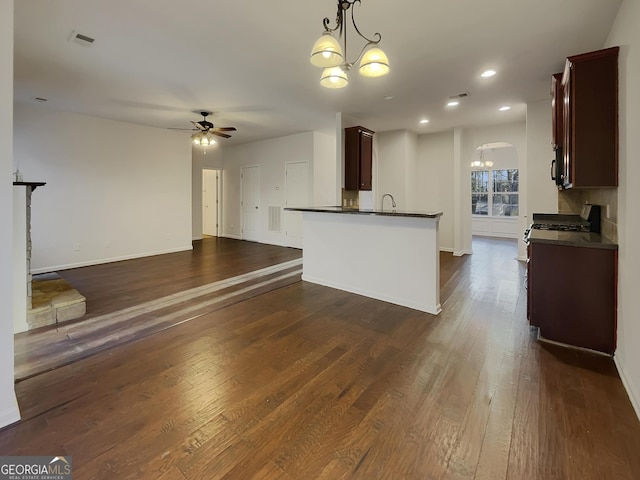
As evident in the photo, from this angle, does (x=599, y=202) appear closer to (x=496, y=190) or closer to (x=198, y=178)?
(x=496, y=190)

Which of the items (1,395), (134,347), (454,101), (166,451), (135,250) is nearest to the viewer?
(166,451)

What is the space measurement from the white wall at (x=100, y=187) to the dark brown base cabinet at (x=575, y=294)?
22.7 ft

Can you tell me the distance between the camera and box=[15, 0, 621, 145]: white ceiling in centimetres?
260

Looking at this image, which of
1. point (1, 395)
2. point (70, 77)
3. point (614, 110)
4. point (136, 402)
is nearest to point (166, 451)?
point (136, 402)

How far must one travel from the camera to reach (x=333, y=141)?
8.16 m

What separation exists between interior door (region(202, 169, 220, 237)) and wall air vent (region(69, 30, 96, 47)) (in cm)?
658

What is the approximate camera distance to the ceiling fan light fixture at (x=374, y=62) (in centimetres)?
226

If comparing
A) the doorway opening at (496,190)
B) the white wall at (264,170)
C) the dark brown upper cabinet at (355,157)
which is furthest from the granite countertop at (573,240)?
the doorway opening at (496,190)

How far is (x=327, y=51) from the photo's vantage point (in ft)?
6.85

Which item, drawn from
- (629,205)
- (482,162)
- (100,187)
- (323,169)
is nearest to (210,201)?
(100,187)

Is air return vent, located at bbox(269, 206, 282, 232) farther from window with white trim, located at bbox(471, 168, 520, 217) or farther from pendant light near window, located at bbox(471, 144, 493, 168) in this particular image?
pendant light near window, located at bbox(471, 144, 493, 168)

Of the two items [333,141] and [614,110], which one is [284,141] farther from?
[614,110]

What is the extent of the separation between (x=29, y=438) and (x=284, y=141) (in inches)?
288

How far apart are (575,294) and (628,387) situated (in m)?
0.73
